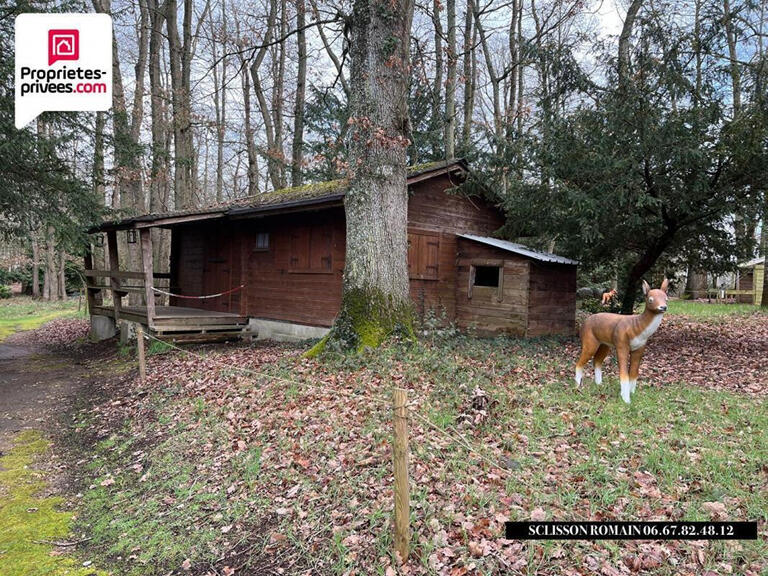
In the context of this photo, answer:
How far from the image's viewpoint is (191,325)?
11867 millimetres

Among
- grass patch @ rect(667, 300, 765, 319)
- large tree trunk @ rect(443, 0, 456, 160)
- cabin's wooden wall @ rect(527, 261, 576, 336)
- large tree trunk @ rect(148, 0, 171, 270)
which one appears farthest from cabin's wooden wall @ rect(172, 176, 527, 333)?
grass patch @ rect(667, 300, 765, 319)

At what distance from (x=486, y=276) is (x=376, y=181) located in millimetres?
6097

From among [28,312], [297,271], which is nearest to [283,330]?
[297,271]

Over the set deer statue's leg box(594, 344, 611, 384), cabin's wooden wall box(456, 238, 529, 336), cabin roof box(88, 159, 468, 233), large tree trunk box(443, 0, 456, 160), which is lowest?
deer statue's leg box(594, 344, 611, 384)

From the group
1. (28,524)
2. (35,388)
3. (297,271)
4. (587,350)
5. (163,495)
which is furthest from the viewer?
(297,271)

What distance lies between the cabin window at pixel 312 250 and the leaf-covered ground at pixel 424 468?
446 centimetres

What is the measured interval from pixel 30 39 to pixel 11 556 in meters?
9.22

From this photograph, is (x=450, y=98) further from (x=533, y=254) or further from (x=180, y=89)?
(x=180, y=89)

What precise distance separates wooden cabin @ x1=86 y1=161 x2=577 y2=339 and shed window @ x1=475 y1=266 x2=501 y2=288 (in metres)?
0.03

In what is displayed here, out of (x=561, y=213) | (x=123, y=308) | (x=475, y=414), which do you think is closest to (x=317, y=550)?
A: (x=475, y=414)

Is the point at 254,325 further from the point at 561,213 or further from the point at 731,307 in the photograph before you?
the point at 731,307

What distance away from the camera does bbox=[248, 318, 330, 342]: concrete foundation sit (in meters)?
11.9

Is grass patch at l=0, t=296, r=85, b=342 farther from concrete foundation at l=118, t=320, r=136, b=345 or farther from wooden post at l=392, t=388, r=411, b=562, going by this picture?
wooden post at l=392, t=388, r=411, b=562

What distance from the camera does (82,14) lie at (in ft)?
32.2
